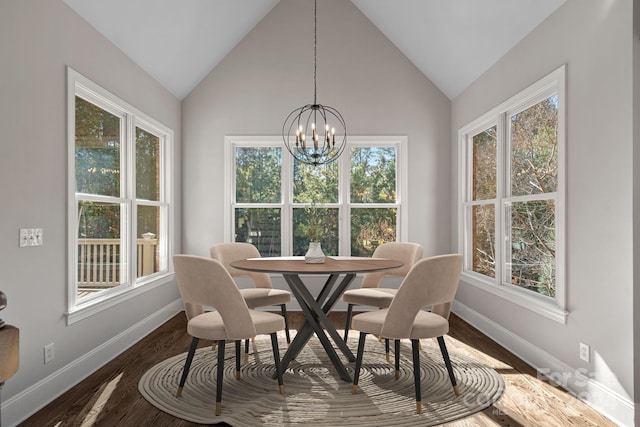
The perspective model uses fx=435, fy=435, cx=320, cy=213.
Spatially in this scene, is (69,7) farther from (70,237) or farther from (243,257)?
(243,257)

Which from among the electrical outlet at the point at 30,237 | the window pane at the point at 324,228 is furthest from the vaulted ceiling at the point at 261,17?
the window pane at the point at 324,228

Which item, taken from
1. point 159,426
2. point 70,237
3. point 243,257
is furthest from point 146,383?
point 243,257

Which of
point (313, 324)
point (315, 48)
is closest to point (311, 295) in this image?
point (313, 324)

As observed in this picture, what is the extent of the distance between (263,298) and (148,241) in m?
1.65

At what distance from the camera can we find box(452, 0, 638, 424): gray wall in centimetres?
235

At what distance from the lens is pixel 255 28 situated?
17.0ft

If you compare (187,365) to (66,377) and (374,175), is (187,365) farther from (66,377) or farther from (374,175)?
(374,175)

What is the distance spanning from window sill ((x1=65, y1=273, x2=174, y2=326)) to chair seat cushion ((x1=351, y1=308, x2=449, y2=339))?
189 centimetres

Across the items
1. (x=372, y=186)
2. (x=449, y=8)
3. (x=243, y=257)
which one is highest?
(x=449, y=8)

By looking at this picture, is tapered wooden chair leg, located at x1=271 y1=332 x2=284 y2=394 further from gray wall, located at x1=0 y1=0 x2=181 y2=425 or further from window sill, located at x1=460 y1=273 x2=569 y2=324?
window sill, located at x1=460 y1=273 x2=569 y2=324

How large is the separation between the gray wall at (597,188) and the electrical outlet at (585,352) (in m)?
0.04

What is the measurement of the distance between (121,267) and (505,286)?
3379mm

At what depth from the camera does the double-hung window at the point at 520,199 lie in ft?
10.2

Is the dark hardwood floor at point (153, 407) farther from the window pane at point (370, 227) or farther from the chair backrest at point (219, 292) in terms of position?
the window pane at point (370, 227)
